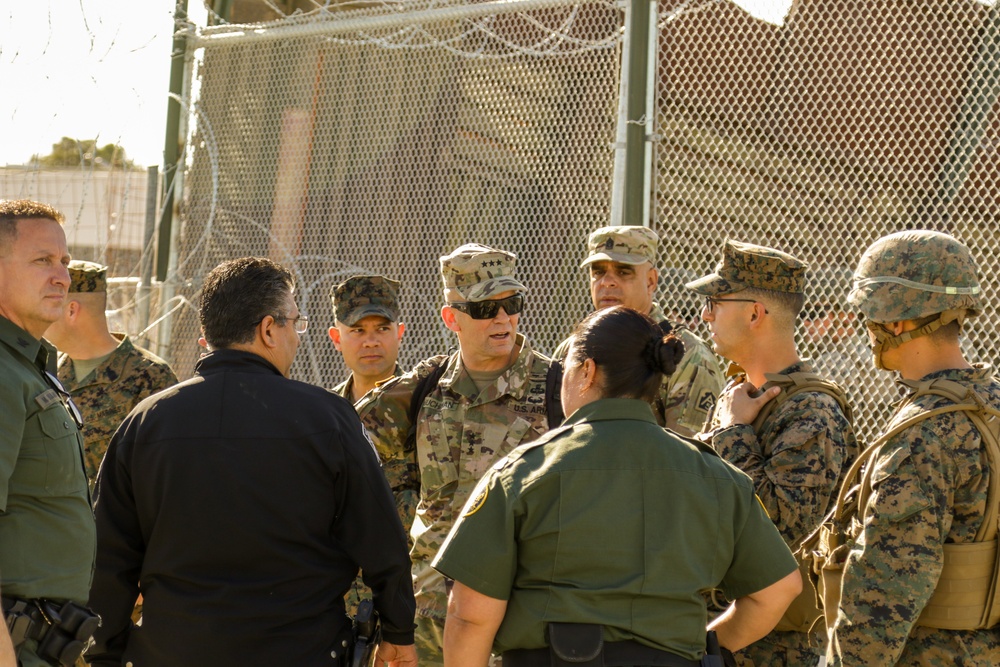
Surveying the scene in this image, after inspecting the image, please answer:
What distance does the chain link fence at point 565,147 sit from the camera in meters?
4.38

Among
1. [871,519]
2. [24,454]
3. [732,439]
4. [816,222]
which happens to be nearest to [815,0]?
[816,222]

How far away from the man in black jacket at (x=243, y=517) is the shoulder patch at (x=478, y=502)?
50cm

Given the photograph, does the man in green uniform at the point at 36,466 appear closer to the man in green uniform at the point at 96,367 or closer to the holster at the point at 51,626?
the holster at the point at 51,626

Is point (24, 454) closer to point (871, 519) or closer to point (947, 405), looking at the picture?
point (871, 519)

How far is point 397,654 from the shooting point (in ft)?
9.48

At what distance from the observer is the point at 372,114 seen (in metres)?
6.04

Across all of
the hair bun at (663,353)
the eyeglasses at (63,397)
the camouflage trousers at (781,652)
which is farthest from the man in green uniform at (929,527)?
the eyeglasses at (63,397)

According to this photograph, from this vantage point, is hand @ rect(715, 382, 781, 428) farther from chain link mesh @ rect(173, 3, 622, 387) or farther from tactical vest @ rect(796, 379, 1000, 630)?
chain link mesh @ rect(173, 3, 622, 387)

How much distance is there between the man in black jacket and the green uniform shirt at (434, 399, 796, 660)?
21.1 inches

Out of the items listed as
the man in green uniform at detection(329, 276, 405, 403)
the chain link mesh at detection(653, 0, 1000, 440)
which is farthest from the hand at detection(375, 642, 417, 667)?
the chain link mesh at detection(653, 0, 1000, 440)

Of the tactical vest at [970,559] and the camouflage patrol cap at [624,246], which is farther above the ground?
the camouflage patrol cap at [624,246]

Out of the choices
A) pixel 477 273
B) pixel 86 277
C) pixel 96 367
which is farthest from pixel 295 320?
pixel 86 277

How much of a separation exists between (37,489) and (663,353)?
1494 millimetres

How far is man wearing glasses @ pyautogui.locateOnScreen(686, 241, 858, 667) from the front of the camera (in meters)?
3.01
